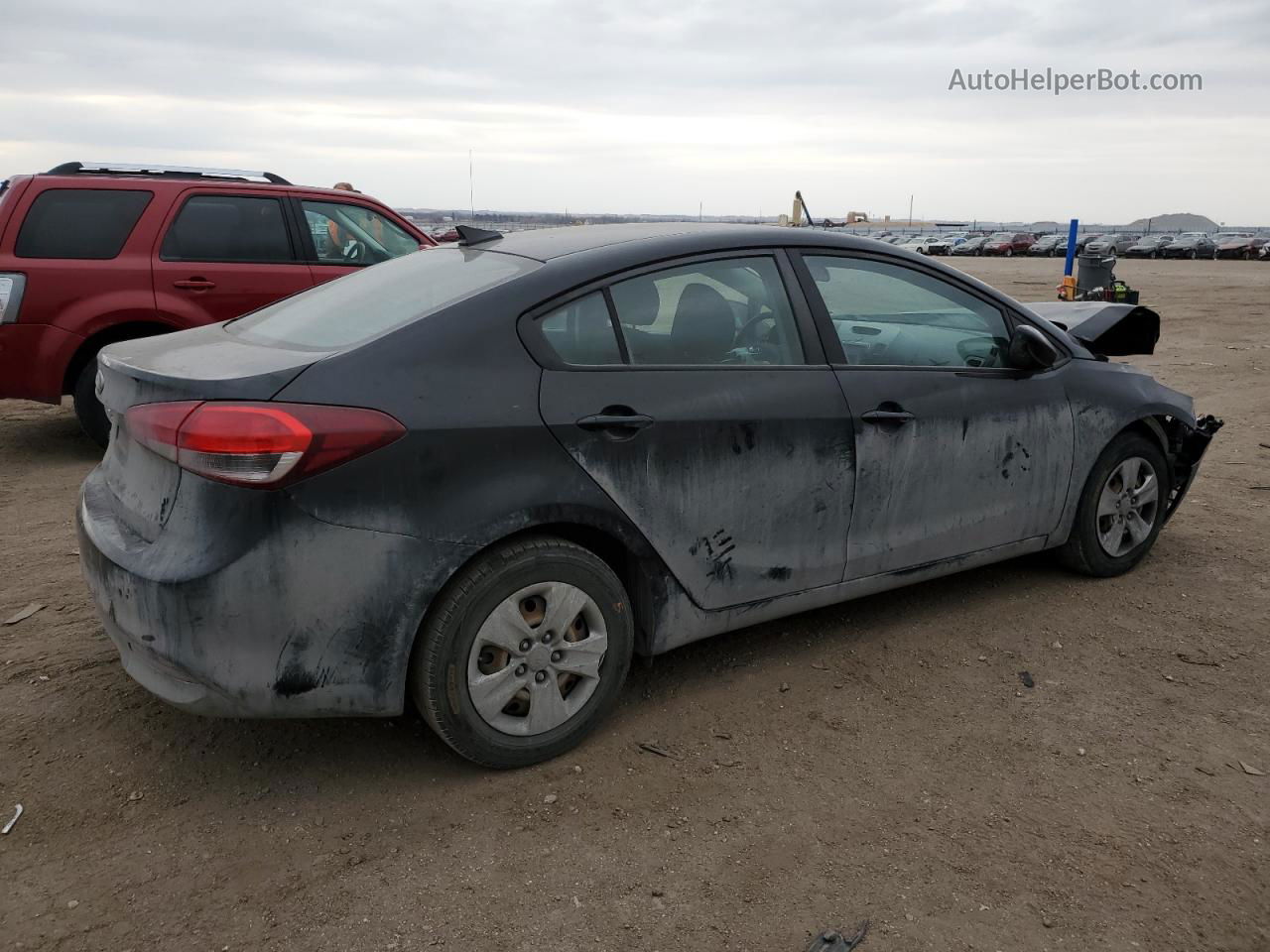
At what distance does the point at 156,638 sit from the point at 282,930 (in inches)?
32.6

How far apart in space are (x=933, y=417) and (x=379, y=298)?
2.01m

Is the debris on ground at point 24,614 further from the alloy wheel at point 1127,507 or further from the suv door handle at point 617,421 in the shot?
the alloy wheel at point 1127,507

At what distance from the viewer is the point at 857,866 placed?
107 inches

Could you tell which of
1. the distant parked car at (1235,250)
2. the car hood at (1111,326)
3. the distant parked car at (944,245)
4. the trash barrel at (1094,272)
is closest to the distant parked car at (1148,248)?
the distant parked car at (1235,250)

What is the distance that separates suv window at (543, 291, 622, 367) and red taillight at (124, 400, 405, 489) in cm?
60

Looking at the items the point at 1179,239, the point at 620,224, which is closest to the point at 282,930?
the point at 620,224

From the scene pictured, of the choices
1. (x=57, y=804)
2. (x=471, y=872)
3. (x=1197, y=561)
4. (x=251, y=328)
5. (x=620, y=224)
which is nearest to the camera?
(x=471, y=872)

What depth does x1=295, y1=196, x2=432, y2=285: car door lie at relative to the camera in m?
7.79

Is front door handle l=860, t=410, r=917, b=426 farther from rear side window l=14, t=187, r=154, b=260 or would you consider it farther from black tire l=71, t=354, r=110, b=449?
rear side window l=14, t=187, r=154, b=260

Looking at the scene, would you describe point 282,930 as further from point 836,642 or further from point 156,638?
point 836,642

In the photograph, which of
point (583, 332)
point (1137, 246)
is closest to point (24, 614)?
point (583, 332)

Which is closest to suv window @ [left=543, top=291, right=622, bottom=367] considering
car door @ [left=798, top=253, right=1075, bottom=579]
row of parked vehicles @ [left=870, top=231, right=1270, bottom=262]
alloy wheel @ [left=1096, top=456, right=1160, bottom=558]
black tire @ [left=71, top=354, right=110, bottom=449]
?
car door @ [left=798, top=253, right=1075, bottom=579]

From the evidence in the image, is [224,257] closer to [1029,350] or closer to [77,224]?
[77,224]

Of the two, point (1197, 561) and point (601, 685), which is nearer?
point (601, 685)
